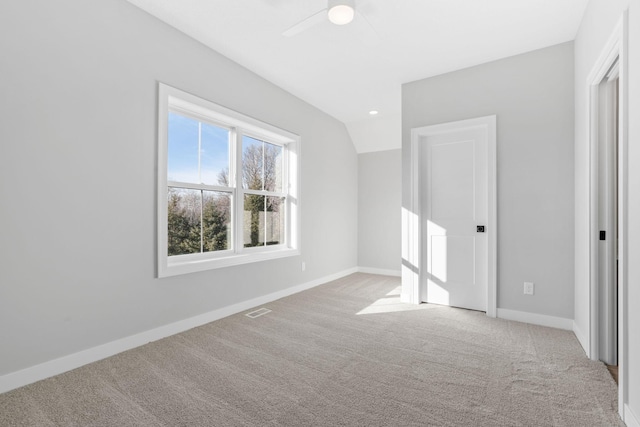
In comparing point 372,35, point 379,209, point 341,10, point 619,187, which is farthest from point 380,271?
point 341,10

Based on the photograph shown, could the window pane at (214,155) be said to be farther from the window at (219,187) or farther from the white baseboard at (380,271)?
the white baseboard at (380,271)

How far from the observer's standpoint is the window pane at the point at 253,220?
369 centimetres

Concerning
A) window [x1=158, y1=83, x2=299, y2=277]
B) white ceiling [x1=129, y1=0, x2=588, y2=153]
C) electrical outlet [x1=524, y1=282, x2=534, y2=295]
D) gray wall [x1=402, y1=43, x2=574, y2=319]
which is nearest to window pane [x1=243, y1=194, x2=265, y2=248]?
window [x1=158, y1=83, x2=299, y2=277]

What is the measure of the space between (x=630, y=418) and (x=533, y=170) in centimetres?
221

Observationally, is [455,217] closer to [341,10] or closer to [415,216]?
[415,216]

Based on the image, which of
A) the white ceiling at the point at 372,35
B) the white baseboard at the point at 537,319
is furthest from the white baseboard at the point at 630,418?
the white ceiling at the point at 372,35

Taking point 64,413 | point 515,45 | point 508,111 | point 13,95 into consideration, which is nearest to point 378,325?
point 64,413

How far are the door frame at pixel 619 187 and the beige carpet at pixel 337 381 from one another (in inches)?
9.9

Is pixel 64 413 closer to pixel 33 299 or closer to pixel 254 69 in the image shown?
pixel 33 299

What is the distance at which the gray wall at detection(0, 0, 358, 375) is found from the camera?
6.13 feet

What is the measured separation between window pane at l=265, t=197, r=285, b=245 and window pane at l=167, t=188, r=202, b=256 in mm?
1071

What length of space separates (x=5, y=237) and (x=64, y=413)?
111 centimetres

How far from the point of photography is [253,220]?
3795 mm

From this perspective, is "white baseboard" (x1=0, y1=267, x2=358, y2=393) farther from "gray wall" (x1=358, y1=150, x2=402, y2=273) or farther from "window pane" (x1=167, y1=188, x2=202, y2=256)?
"gray wall" (x1=358, y1=150, x2=402, y2=273)
